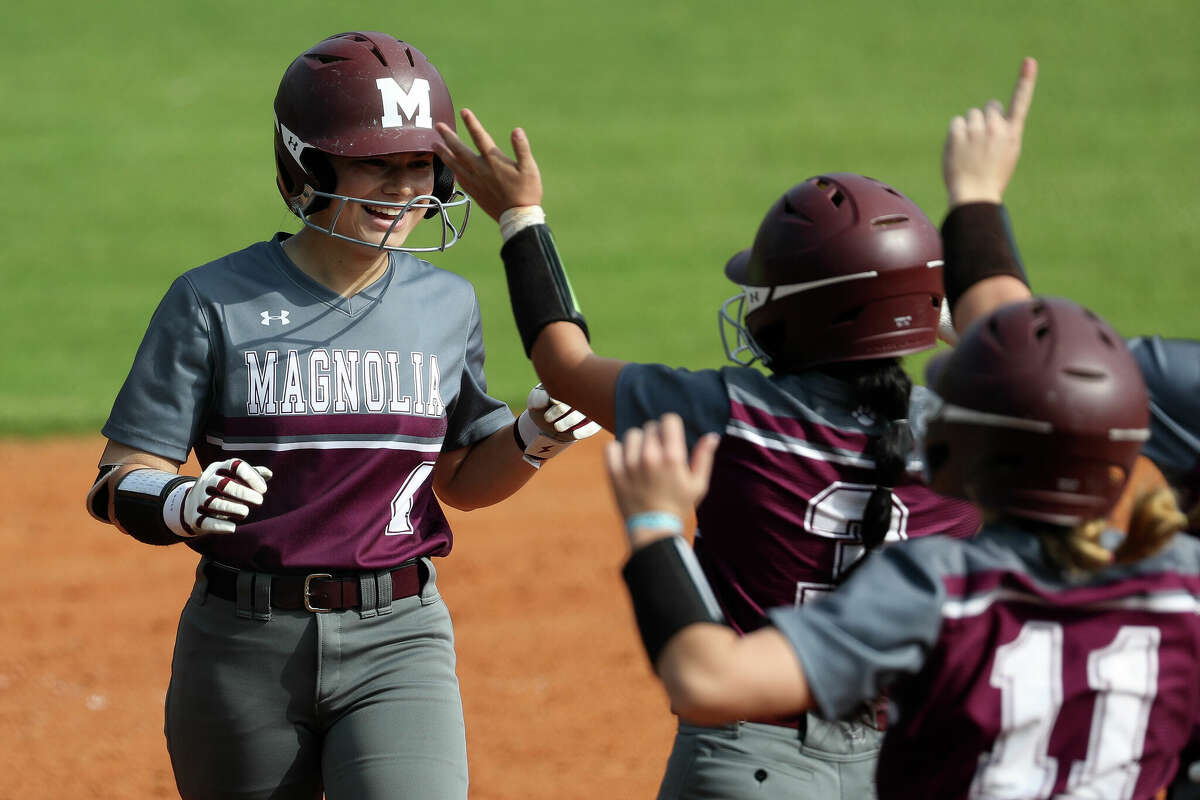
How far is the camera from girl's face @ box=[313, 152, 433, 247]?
381cm

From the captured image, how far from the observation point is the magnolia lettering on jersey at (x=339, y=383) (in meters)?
3.66

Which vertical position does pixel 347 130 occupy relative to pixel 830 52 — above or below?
above

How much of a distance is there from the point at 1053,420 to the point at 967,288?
628 mm

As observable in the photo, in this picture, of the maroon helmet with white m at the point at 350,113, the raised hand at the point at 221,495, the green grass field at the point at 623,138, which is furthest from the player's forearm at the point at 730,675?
the green grass field at the point at 623,138

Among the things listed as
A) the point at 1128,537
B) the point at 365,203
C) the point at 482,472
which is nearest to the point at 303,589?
the point at 482,472

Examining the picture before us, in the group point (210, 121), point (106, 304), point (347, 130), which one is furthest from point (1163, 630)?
point (210, 121)

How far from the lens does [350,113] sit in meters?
3.76

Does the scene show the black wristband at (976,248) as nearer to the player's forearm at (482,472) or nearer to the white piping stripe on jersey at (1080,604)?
the white piping stripe on jersey at (1080,604)

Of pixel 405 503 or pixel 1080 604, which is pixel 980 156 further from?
pixel 405 503

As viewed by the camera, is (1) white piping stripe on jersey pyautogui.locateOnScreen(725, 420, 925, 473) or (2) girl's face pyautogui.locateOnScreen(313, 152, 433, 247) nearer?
(1) white piping stripe on jersey pyautogui.locateOnScreen(725, 420, 925, 473)

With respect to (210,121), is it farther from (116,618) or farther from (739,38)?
(116,618)

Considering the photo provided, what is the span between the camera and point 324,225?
391 cm

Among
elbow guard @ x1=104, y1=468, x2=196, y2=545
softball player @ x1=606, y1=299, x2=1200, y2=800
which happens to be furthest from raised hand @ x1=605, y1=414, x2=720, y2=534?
elbow guard @ x1=104, y1=468, x2=196, y2=545

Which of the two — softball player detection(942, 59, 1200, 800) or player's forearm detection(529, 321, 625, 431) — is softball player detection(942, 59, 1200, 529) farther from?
player's forearm detection(529, 321, 625, 431)
